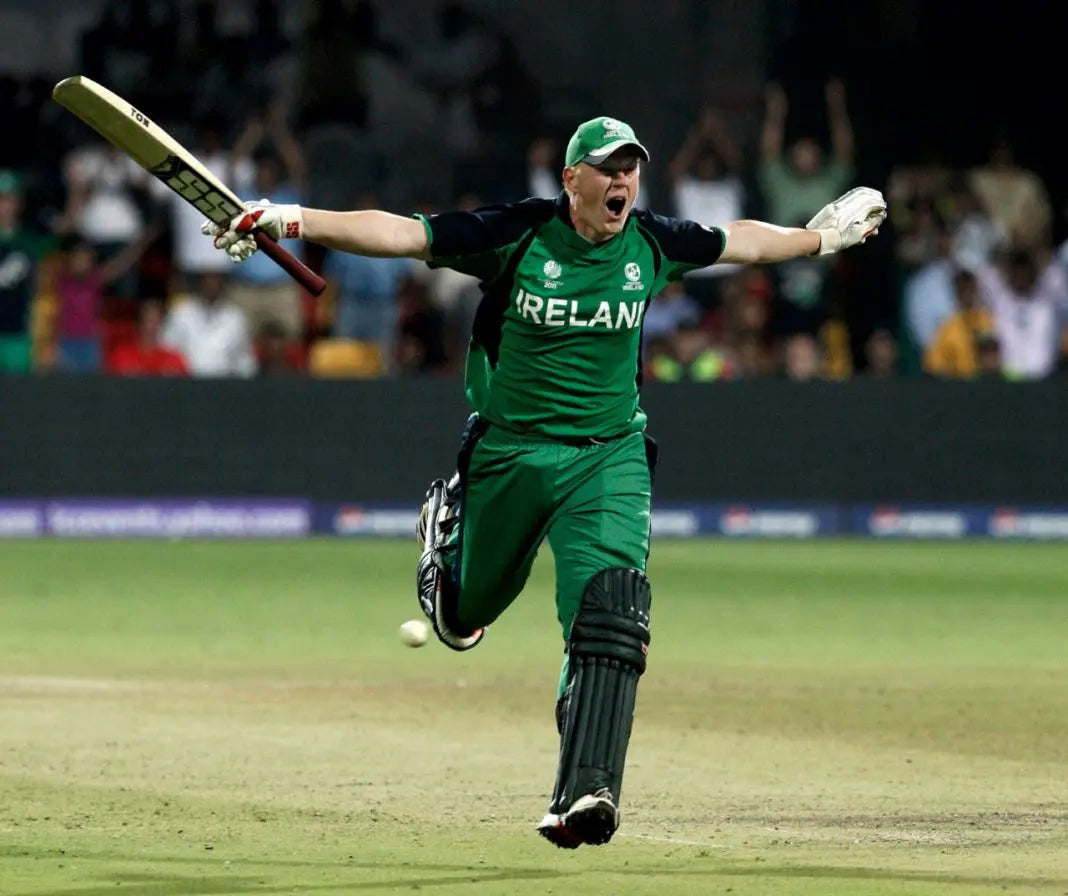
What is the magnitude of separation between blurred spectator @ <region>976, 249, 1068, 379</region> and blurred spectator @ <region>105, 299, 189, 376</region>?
19.8 feet

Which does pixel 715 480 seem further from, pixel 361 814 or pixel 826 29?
pixel 361 814

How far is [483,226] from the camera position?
227 inches

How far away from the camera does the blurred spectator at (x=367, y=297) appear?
17.1m

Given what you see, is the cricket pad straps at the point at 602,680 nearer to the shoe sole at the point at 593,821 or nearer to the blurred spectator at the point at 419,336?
the shoe sole at the point at 593,821

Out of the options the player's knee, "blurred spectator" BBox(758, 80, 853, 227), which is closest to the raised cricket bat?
the player's knee

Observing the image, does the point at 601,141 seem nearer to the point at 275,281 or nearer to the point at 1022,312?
the point at 275,281

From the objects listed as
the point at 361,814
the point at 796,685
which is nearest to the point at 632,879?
the point at 361,814

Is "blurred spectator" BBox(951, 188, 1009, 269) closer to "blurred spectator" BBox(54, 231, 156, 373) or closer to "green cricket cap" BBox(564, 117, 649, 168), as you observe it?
"blurred spectator" BBox(54, 231, 156, 373)

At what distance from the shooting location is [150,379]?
637 inches

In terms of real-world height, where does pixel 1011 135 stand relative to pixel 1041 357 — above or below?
above

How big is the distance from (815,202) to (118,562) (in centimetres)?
595

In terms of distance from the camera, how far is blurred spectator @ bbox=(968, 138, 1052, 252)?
1775cm

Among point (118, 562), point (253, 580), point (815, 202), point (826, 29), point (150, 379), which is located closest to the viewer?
point (253, 580)

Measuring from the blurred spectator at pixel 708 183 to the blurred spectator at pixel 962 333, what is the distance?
165cm
